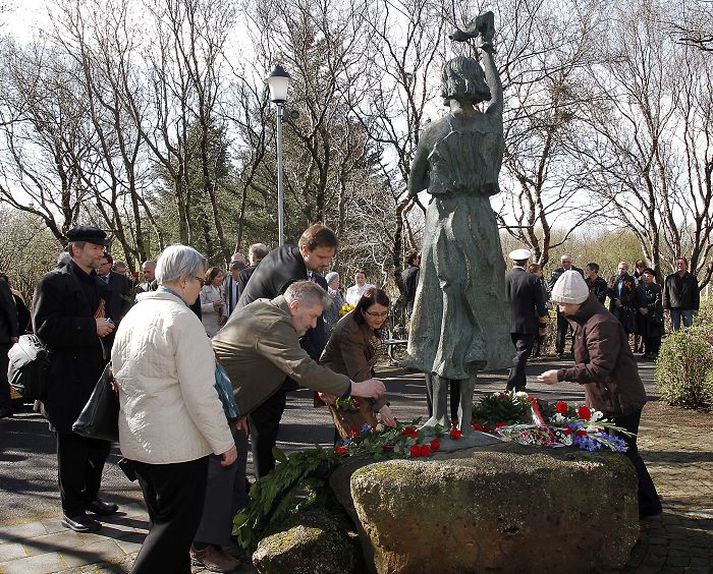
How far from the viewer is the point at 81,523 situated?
5027 mm

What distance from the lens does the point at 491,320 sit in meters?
4.75

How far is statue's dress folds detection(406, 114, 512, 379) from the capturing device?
4.66 m

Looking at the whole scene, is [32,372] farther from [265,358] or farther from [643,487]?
[643,487]

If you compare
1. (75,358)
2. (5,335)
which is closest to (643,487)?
(75,358)

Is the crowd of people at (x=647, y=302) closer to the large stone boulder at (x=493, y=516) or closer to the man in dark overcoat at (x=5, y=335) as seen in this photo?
the man in dark overcoat at (x=5, y=335)

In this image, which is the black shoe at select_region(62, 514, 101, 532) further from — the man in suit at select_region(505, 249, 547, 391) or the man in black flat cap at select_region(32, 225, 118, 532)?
the man in suit at select_region(505, 249, 547, 391)

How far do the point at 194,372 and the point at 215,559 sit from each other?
1.68 m

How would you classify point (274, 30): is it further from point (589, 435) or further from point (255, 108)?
point (589, 435)

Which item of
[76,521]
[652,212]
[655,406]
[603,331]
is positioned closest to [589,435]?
[603,331]

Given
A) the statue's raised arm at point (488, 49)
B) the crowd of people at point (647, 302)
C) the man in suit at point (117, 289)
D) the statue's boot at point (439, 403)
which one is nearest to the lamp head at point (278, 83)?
the man in suit at point (117, 289)

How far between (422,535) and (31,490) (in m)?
3.78

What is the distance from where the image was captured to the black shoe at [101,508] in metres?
5.37

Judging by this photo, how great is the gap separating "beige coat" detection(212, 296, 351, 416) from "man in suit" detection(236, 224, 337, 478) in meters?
0.45

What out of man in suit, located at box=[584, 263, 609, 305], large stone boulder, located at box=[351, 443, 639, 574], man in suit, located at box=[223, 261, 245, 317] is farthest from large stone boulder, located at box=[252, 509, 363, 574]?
man in suit, located at box=[584, 263, 609, 305]
